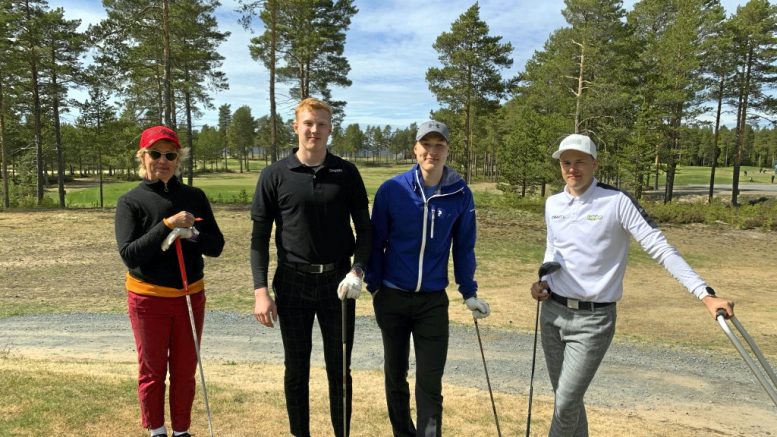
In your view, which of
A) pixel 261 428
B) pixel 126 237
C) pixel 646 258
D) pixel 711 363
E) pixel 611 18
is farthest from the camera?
pixel 611 18

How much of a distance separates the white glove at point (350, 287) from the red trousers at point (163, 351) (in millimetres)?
1107

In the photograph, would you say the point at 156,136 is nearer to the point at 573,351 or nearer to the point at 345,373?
the point at 345,373

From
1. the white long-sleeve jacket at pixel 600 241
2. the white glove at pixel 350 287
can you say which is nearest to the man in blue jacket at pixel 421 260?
the white glove at pixel 350 287

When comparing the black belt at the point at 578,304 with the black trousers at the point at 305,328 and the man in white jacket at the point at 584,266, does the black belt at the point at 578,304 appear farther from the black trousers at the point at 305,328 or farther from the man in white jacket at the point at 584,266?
the black trousers at the point at 305,328

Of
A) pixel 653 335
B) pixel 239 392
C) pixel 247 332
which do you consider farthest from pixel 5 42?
pixel 653 335

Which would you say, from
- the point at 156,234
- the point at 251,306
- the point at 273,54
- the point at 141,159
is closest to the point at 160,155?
the point at 141,159

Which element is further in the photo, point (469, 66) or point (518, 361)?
point (469, 66)

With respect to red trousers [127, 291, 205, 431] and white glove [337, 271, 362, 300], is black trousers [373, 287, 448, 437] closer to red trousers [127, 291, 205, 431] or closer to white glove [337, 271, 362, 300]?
white glove [337, 271, 362, 300]

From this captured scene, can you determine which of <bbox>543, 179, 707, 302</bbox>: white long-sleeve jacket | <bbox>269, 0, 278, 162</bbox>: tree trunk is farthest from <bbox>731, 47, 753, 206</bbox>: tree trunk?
<bbox>543, 179, 707, 302</bbox>: white long-sleeve jacket

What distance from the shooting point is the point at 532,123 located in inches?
1426

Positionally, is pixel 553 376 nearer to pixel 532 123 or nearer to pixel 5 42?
pixel 5 42

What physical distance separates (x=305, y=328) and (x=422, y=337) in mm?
796

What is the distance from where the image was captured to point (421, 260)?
3.17 metres

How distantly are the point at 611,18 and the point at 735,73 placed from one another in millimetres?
15298
